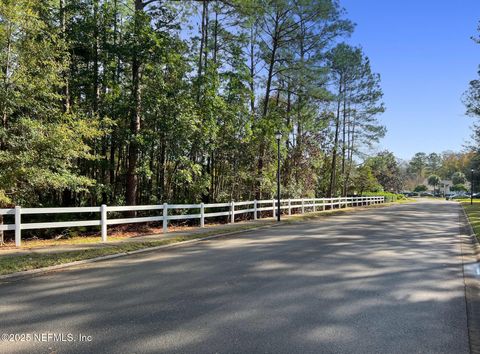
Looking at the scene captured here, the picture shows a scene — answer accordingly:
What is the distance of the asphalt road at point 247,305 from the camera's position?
4141 mm

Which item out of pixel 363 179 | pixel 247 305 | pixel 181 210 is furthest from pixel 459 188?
pixel 247 305

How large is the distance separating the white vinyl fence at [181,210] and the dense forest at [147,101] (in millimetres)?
1286

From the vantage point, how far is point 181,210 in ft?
66.2

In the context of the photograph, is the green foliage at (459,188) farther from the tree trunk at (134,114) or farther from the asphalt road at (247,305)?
the asphalt road at (247,305)

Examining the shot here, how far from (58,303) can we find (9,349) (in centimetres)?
159

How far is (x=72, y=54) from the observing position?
58.1 feet

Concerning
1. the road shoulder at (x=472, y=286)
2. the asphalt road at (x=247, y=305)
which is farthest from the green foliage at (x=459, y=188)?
the asphalt road at (x=247, y=305)

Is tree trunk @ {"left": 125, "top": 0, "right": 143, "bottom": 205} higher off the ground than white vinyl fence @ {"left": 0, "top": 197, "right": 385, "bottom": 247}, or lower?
higher

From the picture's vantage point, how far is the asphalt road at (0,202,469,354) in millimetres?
4141

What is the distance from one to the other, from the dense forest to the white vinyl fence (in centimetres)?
129

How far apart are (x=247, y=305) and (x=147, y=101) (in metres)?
13.9

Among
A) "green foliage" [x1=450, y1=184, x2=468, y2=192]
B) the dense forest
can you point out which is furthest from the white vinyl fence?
"green foliage" [x1=450, y1=184, x2=468, y2=192]

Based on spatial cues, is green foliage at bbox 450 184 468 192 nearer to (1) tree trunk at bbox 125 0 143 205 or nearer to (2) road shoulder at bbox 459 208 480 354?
(2) road shoulder at bbox 459 208 480 354

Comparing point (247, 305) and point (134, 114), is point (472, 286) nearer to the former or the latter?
point (247, 305)
